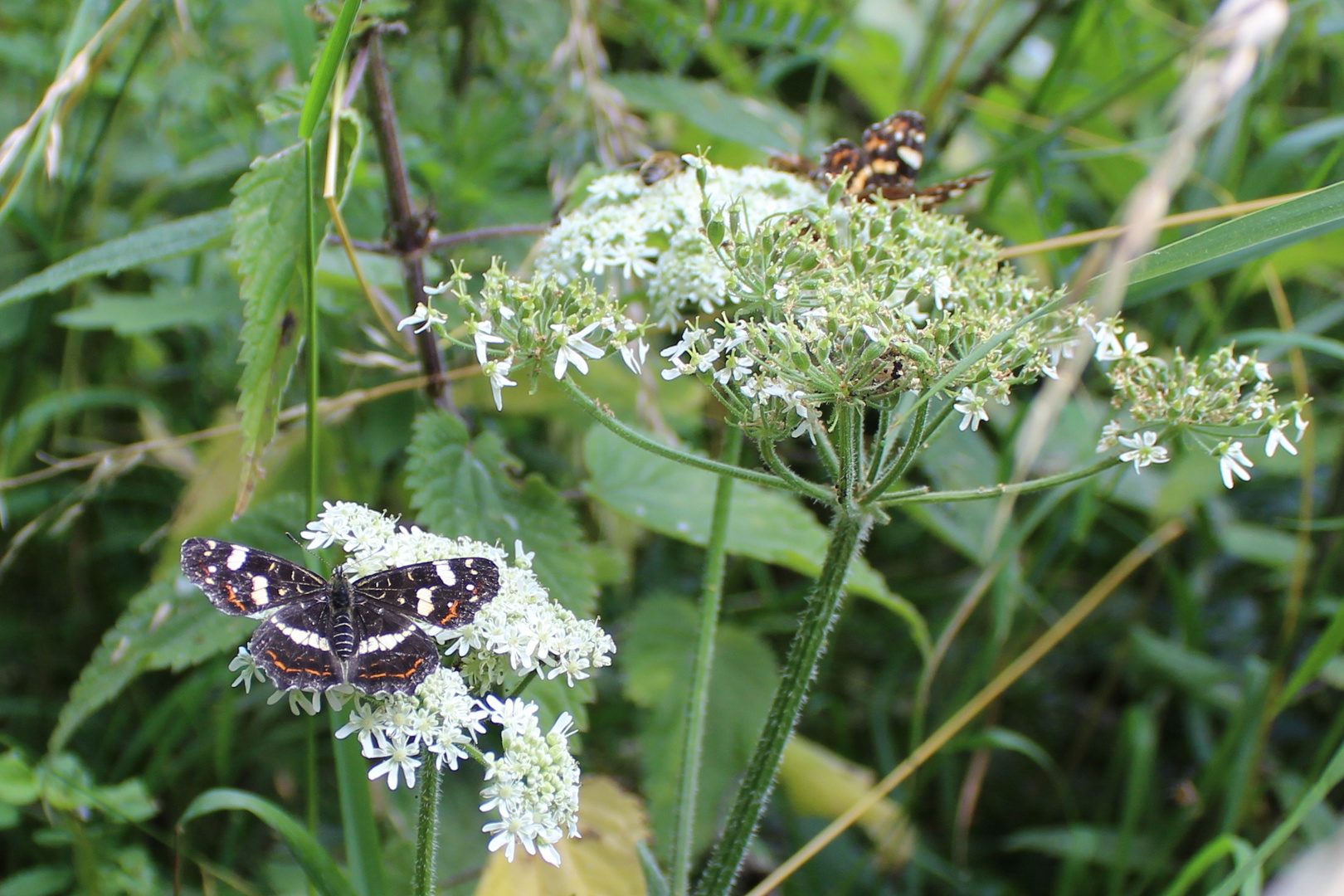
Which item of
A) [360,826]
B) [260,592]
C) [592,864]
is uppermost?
[260,592]

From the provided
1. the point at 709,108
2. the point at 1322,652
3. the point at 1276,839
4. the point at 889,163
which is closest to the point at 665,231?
the point at 889,163

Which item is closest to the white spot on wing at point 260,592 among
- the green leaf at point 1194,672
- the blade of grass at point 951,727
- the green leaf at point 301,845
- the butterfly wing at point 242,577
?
the butterfly wing at point 242,577

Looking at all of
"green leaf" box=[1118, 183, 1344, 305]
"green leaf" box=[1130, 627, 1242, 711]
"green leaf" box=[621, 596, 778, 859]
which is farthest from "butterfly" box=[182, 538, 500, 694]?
"green leaf" box=[1130, 627, 1242, 711]

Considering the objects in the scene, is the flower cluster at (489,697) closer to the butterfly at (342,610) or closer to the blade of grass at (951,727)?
the butterfly at (342,610)

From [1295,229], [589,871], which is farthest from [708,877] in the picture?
[1295,229]

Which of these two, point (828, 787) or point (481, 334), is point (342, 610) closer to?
point (481, 334)

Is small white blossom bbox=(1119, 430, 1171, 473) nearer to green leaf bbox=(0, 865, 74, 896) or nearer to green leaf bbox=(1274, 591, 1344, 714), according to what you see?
green leaf bbox=(1274, 591, 1344, 714)
